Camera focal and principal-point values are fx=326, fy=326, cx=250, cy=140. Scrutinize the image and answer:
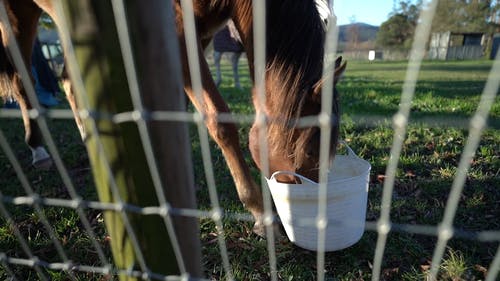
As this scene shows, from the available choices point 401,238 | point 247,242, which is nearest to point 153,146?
point 247,242

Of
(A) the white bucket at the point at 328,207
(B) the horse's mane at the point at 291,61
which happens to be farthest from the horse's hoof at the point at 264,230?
(B) the horse's mane at the point at 291,61

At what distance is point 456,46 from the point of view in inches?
1085

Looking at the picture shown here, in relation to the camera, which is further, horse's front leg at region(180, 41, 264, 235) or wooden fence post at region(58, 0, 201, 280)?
horse's front leg at region(180, 41, 264, 235)

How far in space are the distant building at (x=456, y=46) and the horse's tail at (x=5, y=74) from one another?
30.0m

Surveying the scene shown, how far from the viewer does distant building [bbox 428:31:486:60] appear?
86.8 ft

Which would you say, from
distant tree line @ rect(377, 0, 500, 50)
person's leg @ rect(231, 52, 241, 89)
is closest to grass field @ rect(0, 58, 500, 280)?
person's leg @ rect(231, 52, 241, 89)

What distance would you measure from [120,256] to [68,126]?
144 inches

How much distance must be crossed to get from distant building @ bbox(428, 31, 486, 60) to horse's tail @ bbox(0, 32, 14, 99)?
1182 inches

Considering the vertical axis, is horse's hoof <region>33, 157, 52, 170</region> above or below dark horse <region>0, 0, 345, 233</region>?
below

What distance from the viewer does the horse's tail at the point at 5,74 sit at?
8.98 ft

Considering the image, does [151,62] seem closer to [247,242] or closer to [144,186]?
[144,186]

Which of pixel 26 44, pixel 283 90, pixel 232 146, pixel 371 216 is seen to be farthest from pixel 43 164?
pixel 371 216

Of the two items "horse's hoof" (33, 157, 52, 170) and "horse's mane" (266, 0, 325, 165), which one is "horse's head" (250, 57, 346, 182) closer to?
"horse's mane" (266, 0, 325, 165)

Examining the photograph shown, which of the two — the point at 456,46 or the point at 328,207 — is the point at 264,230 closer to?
the point at 328,207
